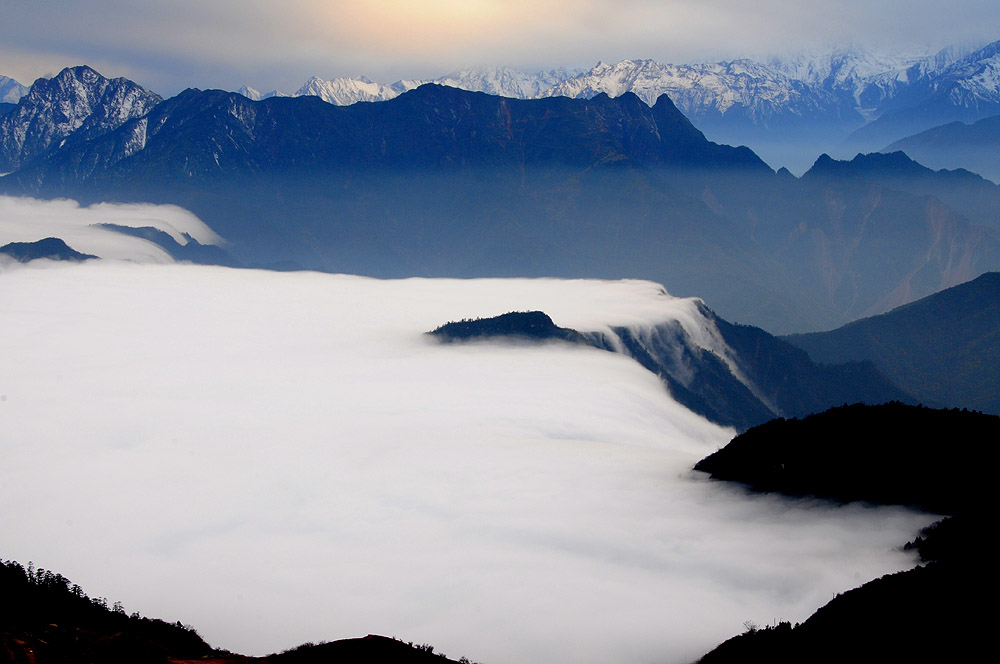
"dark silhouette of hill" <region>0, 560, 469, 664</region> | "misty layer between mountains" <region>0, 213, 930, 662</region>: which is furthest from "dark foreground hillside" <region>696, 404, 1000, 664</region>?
"dark silhouette of hill" <region>0, 560, 469, 664</region>

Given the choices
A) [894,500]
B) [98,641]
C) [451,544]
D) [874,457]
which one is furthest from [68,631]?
[874,457]

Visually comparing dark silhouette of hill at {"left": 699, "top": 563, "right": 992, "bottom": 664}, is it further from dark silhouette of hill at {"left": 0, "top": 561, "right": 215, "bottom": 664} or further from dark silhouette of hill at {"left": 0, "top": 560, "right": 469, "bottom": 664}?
dark silhouette of hill at {"left": 0, "top": 561, "right": 215, "bottom": 664}

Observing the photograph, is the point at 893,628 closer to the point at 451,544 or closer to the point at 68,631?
the point at 68,631

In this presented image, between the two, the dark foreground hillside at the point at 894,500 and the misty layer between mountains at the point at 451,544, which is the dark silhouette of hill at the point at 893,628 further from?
the misty layer between mountains at the point at 451,544

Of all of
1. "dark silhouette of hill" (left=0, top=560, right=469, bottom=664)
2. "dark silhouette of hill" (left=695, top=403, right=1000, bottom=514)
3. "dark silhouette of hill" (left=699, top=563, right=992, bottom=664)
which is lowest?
"dark silhouette of hill" (left=0, top=560, right=469, bottom=664)

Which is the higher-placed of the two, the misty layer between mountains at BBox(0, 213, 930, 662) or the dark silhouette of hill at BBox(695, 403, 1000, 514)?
the dark silhouette of hill at BBox(695, 403, 1000, 514)

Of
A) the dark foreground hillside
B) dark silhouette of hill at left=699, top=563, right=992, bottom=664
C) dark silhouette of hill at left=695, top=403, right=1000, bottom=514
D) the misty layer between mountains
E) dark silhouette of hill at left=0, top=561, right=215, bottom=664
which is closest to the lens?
dark silhouette of hill at left=0, top=561, right=215, bottom=664
